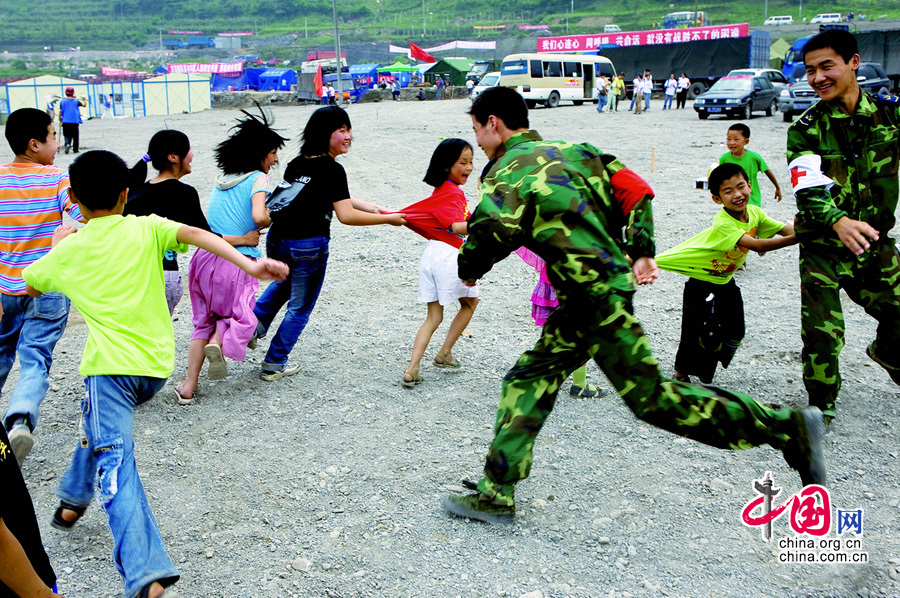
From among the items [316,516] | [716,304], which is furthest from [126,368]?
[716,304]

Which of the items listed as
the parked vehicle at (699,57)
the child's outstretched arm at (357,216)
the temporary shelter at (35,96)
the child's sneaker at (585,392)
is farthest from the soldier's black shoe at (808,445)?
the temporary shelter at (35,96)

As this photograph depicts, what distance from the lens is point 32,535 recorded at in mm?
2258

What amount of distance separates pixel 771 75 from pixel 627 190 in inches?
1179

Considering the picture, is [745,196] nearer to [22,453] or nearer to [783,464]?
[783,464]

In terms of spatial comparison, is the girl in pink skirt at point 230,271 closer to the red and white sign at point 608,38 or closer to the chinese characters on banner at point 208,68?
the red and white sign at point 608,38

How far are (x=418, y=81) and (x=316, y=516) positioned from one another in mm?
60644

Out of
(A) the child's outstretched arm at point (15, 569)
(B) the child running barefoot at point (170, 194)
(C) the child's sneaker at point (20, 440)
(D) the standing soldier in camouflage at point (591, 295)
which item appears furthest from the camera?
(B) the child running barefoot at point (170, 194)

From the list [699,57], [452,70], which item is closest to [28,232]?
[699,57]

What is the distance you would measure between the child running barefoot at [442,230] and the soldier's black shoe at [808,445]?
241 cm

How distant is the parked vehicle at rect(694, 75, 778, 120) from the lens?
85.6 ft

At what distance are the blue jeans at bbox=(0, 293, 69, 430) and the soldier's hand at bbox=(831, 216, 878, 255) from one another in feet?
14.0

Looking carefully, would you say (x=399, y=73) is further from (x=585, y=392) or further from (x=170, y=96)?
(x=585, y=392)

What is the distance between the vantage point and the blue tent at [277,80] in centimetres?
6084

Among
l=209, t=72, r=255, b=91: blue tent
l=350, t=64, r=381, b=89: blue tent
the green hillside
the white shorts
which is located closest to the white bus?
l=350, t=64, r=381, b=89: blue tent
